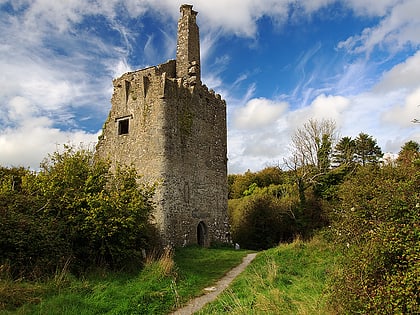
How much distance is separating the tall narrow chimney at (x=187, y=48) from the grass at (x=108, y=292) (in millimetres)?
12435

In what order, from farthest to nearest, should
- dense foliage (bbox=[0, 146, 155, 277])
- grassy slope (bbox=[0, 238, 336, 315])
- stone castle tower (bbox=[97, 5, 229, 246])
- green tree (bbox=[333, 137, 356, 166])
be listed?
green tree (bbox=[333, 137, 356, 166])
stone castle tower (bbox=[97, 5, 229, 246])
dense foliage (bbox=[0, 146, 155, 277])
grassy slope (bbox=[0, 238, 336, 315])

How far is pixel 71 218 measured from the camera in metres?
10.9

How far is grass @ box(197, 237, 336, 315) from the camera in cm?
670

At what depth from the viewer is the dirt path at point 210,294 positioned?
8.48 meters

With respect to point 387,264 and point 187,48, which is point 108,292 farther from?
point 187,48

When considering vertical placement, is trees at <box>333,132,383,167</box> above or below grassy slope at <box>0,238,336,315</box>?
above

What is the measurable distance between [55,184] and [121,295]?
4596 millimetres

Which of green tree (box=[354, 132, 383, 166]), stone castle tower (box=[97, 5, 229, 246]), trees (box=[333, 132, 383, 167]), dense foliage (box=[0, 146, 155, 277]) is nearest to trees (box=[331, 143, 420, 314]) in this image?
dense foliage (box=[0, 146, 155, 277])

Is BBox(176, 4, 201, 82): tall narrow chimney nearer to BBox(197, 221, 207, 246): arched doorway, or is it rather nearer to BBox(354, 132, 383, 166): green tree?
BBox(197, 221, 207, 246): arched doorway

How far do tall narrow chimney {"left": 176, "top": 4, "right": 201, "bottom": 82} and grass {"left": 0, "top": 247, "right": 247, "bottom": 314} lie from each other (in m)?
12.4

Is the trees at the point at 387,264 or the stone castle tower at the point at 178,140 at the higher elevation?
the stone castle tower at the point at 178,140

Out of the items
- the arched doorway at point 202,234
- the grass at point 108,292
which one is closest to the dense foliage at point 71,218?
the grass at point 108,292

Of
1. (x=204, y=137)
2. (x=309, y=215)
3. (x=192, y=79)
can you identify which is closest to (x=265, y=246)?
(x=309, y=215)

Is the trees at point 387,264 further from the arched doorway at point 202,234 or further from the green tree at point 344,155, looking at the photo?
the green tree at point 344,155
